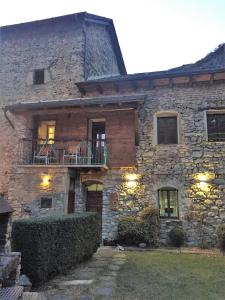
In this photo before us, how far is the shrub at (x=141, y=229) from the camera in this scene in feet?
31.8

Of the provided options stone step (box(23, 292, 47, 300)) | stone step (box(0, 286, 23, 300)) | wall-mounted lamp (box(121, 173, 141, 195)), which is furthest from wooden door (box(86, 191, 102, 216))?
stone step (box(0, 286, 23, 300))

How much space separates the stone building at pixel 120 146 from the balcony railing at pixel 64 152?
44 millimetres

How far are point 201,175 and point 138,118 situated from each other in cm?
344

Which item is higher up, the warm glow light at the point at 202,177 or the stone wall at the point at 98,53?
the stone wall at the point at 98,53

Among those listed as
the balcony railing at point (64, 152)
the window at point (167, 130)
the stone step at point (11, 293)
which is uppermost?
the window at point (167, 130)

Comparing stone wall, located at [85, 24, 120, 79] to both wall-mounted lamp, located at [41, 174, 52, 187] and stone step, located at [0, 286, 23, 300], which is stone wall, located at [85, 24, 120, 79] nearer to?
wall-mounted lamp, located at [41, 174, 52, 187]

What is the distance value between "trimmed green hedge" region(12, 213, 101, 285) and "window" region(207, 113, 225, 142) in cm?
669

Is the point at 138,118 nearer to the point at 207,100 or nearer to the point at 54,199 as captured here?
the point at 207,100

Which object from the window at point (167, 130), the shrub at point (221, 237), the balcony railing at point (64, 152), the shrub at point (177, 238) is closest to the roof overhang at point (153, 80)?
the window at point (167, 130)

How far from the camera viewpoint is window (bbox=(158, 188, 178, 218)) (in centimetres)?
1054

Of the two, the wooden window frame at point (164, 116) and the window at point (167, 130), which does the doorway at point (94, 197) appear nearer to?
the wooden window frame at point (164, 116)

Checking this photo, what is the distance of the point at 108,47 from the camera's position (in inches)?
633

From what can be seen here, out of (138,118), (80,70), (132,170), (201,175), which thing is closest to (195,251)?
(201,175)

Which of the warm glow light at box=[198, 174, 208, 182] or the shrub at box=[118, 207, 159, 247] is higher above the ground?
the warm glow light at box=[198, 174, 208, 182]
